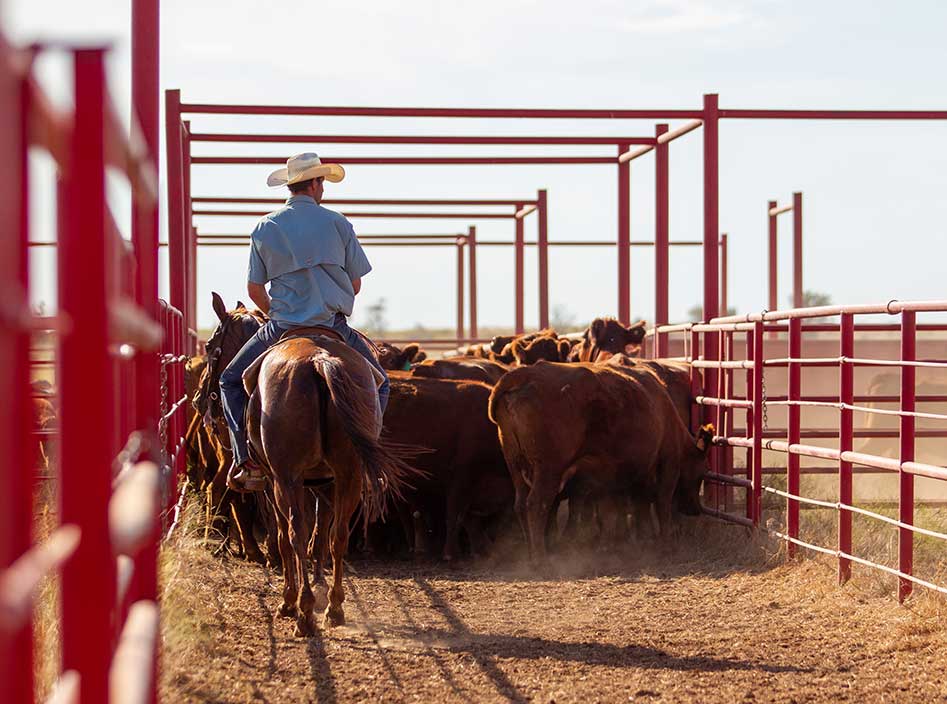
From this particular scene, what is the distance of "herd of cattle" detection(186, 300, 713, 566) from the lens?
9.77 metres

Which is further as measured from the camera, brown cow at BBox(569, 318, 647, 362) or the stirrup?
brown cow at BBox(569, 318, 647, 362)

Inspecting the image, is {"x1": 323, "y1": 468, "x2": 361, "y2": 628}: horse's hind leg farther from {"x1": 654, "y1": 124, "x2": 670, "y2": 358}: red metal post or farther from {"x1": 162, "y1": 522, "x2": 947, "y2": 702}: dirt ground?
{"x1": 654, "y1": 124, "x2": 670, "y2": 358}: red metal post

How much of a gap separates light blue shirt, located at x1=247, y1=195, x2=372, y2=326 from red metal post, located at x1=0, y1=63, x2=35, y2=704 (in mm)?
5971

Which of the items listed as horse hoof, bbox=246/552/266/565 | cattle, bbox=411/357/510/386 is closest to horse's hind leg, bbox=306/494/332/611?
horse hoof, bbox=246/552/266/565

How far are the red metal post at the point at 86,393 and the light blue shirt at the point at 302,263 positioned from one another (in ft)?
18.8

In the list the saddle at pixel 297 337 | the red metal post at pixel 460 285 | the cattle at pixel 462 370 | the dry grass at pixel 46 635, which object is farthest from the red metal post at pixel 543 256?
the dry grass at pixel 46 635

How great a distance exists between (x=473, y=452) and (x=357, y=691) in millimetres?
4749

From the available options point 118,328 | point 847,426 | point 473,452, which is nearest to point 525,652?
point 847,426

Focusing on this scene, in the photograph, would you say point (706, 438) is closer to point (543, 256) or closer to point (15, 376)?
→ point (543, 256)

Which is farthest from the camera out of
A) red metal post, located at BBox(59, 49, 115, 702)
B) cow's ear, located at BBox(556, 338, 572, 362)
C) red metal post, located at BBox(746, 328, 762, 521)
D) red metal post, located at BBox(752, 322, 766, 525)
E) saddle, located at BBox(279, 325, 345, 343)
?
cow's ear, located at BBox(556, 338, 572, 362)

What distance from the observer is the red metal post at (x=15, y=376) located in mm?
1371

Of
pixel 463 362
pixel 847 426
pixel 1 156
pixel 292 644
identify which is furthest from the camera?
pixel 463 362

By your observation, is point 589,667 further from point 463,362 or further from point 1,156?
point 463,362

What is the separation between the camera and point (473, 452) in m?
10.4
